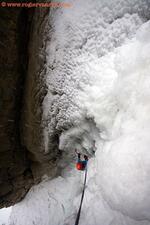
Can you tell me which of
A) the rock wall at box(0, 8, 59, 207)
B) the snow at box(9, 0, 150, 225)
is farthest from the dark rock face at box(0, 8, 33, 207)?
the snow at box(9, 0, 150, 225)

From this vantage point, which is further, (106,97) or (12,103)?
(12,103)

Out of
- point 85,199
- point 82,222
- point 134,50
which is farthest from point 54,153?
point 134,50

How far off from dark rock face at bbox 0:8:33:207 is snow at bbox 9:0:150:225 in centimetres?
29

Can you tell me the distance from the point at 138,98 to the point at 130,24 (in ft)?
1.18

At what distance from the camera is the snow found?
2.06ft

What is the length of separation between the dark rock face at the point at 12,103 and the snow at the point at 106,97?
29cm

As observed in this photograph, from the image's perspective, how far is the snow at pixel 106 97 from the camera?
0.63 m

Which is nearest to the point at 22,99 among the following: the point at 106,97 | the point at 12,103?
the point at 12,103

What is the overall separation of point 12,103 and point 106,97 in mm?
878

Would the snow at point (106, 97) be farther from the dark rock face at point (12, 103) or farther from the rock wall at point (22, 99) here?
the dark rock face at point (12, 103)

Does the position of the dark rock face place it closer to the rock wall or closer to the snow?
the rock wall

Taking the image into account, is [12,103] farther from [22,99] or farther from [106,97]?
[106,97]

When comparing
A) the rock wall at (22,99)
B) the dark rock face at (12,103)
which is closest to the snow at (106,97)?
the rock wall at (22,99)

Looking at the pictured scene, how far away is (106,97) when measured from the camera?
80 centimetres
